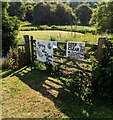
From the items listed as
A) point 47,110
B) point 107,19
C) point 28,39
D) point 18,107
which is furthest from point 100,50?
point 107,19

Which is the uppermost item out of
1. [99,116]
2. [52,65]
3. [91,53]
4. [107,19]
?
[107,19]

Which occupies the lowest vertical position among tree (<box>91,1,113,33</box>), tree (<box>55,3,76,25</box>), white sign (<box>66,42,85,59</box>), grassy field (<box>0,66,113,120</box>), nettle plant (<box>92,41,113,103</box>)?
grassy field (<box>0,66,113,120</box>)

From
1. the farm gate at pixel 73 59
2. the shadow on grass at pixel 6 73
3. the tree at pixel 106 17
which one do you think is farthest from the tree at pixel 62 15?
the shadow on grass at pixel 6 73

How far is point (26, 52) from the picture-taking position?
33.7ft

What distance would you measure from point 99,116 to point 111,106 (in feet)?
2.27

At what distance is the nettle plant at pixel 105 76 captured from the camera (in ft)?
20.9

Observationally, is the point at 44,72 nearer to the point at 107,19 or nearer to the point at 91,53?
the point at 91,53

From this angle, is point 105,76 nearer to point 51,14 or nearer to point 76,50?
point 76,50

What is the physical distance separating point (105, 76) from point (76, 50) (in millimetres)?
1828

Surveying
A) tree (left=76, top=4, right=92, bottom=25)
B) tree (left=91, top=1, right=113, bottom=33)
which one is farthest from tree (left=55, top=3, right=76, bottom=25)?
tree (left=91, top=1, right=113, bottom=33)

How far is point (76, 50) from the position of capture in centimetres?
805

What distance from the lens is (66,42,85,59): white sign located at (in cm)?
793

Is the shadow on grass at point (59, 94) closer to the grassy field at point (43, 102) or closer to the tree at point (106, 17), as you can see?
the grassy field at point (43, 102)

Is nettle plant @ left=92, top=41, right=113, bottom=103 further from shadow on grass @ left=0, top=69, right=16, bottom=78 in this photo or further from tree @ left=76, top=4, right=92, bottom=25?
tree @ left=76, top=4, right=92, bottom=25
